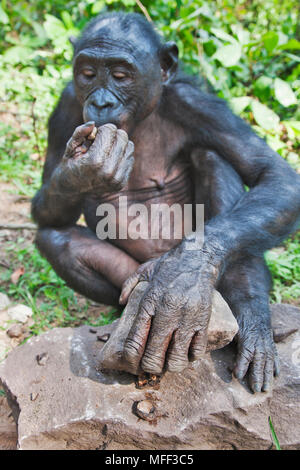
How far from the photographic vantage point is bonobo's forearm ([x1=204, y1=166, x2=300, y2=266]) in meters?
2.37

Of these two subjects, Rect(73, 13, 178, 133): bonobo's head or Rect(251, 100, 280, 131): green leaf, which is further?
Rect(251, 100, 280, 131): green leaf

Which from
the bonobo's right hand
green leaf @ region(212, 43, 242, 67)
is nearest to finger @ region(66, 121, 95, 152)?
the bonobo's right hand

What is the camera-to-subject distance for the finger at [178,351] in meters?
1.98

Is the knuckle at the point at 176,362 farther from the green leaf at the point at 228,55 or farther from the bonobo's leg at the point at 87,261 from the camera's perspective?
the green leaf at the point at 228,55

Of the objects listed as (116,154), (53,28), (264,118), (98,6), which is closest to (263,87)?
(264,118)

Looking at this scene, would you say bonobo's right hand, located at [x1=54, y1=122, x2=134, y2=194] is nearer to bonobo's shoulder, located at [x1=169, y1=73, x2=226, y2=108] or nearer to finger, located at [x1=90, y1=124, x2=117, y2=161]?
finger, located at [x1=90, y1=124, x2=117, y2=161]

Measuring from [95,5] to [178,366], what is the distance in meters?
4.72

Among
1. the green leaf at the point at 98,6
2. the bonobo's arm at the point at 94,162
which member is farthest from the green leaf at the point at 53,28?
the bonobo's arm at the point at 94,162

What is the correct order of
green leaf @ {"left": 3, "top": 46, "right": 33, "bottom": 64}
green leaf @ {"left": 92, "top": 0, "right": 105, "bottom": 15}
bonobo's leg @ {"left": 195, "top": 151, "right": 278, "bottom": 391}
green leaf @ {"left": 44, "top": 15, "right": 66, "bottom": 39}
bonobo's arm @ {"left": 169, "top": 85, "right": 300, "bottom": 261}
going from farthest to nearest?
green leaf @ {"left": 3, "top": 46, "right": 33, "bottom": 64}
green leaf @ {"left": 44, "top": 15, "right": 66, "bottom": 39}
green leaf @ {"left": 92, "top": 0, "right": 105, "bottom": 15}
bonobo's arm @ {"left": 169, "top": 85, "right": 300, "bottom": 261}
bonobo's leg @ {"left": 195, "top": 151, "right": 278, "bottom": 391}

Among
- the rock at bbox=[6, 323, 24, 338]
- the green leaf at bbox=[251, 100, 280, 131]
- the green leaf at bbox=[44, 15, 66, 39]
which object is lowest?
the rock at bbox=[6, 323, 24, 338]

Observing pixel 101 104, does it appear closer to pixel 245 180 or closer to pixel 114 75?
pixel 114 75

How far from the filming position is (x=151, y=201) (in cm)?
304
